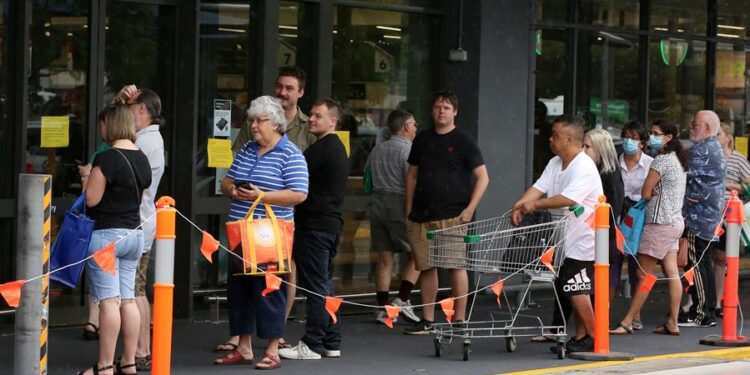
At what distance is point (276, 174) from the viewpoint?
31.8 ft

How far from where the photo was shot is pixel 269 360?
9766mm

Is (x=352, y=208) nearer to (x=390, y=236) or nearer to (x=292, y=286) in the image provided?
(x=390, y=236)

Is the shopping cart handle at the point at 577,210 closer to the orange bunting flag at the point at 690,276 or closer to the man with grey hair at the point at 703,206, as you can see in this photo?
the orange bunting flag at the point at 690,276

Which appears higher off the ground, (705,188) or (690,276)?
(705,188)

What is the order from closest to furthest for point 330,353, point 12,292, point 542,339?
1. point 12,292
2. point 330,353
3. point 542,339

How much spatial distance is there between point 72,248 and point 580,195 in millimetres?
3905

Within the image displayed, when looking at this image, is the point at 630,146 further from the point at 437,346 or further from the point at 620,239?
the point at 437,346

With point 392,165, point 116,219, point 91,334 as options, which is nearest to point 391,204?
point 392,165

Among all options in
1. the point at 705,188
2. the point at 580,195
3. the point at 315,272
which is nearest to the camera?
the point at 315,272

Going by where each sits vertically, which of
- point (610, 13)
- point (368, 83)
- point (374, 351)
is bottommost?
point (374, 351)

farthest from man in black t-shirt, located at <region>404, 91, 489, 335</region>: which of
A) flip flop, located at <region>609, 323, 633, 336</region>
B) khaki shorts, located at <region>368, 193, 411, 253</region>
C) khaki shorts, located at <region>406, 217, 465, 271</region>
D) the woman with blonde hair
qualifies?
the woman with blonde hair

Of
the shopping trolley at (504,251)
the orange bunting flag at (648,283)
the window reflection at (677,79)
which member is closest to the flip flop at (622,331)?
the orange bunting flag at (648,283)

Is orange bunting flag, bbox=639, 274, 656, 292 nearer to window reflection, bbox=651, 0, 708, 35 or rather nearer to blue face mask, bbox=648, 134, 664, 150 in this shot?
blue face mask, bbox=648, 134, 664, 150

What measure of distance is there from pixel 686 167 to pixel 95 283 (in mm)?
5562
